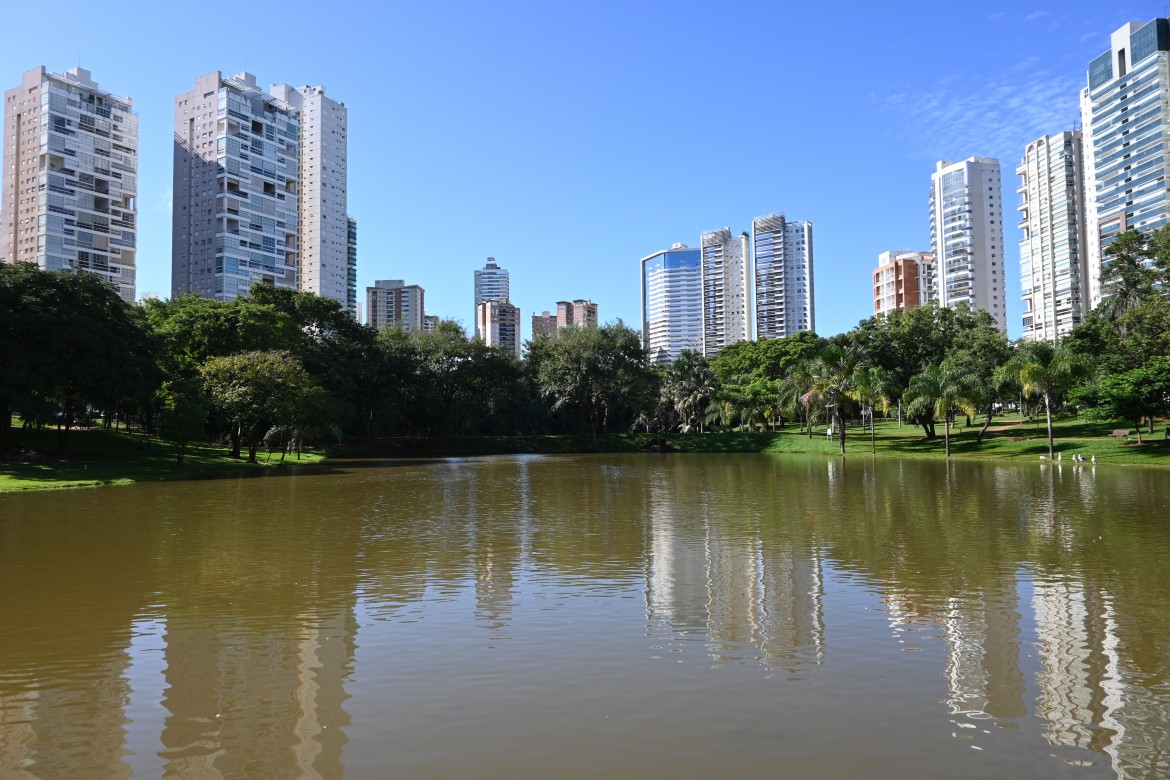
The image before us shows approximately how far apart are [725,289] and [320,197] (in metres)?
83.3

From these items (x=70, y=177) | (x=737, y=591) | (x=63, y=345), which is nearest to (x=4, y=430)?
(x=63, y=345)

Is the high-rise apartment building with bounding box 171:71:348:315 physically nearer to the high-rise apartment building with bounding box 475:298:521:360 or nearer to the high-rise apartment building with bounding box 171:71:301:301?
the high-rise apartment building with bounding box 171:71:301:301

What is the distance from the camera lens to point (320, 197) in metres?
139

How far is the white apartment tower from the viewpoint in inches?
5394

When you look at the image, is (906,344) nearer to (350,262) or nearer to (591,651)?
(591,651)

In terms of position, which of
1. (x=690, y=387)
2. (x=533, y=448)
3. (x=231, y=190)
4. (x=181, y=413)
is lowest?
(x=533, y=448)

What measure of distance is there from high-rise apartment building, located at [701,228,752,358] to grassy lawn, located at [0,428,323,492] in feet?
409

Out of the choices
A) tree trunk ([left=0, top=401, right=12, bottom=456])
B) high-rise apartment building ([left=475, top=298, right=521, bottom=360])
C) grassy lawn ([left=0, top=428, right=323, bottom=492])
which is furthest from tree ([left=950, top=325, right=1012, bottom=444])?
high-rise apartment building ([left=475, top=298, right=521, bottom=360])

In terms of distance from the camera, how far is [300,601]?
980 centimetres

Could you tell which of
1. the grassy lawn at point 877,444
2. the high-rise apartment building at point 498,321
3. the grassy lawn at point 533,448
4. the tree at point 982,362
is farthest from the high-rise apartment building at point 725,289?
the tree at point 982,362

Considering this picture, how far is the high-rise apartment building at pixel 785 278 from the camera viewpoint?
16100cm

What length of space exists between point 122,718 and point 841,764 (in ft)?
17.0

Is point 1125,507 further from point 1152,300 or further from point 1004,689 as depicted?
point 1152,300

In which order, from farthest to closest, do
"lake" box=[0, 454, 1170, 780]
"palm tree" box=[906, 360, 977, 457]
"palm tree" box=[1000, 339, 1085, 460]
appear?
1. "palm tree" box=[906, 360, 977, 457]
2. "palm tree" box=[1000, 339, 1085, 460]
3. "lake" box=[0, 454, 1170, 780]
